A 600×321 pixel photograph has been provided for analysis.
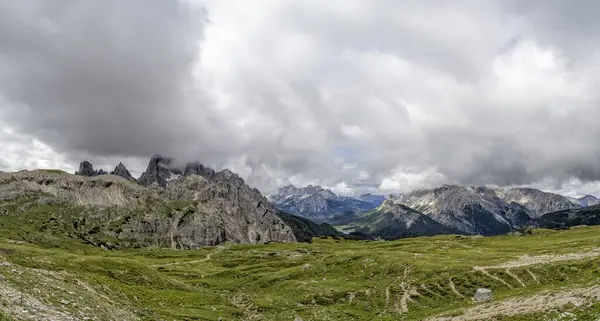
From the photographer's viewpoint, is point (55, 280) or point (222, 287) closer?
point (55, 280)

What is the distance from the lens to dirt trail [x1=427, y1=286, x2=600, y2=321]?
40688 millimetres

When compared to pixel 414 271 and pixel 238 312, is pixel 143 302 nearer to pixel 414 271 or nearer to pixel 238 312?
pixel 238 312

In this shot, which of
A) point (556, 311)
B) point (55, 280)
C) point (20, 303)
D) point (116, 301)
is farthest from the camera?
point (116, 301)

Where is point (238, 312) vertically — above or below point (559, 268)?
below

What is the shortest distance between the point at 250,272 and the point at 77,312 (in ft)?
326

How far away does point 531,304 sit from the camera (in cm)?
4409

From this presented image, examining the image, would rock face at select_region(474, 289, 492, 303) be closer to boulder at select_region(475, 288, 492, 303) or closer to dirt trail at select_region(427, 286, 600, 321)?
boulder at select_region(475, 288, 492, 303)

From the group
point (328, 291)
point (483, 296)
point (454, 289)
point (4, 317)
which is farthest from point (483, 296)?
point (4, 317)

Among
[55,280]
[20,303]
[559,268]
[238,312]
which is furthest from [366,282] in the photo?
[20,303]

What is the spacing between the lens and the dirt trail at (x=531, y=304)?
133 ft

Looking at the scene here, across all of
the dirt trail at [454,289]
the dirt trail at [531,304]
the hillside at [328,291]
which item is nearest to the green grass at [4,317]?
the hillside at [328,291]

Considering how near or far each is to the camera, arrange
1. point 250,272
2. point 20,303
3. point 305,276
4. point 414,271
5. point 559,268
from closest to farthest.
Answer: point 20,303, point 559,268, point 414,271, point 305,276, point 250,272

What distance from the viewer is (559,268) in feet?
215

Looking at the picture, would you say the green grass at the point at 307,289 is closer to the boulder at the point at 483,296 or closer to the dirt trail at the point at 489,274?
the dirt trail at the point at 489,274
